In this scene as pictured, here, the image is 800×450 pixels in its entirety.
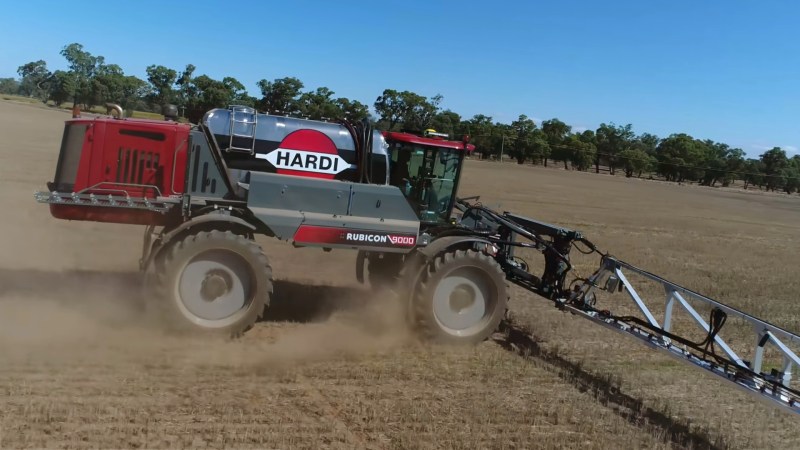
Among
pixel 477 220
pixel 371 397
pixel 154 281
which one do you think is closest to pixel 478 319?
pixel 477 220

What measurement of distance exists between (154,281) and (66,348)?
1.09 m

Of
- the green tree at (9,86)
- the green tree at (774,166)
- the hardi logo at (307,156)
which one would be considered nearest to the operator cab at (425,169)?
the hardi logo at (307,156)

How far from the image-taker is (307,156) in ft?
25.1

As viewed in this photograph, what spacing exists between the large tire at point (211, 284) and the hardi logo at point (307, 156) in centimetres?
113

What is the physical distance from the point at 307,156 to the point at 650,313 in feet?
16.3

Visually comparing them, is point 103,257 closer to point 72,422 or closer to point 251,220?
point 251,220

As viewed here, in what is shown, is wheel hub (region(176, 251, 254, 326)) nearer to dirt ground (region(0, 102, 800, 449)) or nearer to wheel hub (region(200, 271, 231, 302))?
wheel hub (region(200, 271, 231, 302))

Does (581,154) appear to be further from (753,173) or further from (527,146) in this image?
(753,173)

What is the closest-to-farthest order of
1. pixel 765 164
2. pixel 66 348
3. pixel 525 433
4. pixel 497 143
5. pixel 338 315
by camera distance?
1. pixel 525 433
2. pixel 66 348
3. pixel 338 315
4. pixel 497 143
5. pixel 765 164

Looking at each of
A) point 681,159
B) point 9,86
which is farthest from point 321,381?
point 9,86

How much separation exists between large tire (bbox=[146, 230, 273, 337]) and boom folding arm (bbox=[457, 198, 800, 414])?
3099mm

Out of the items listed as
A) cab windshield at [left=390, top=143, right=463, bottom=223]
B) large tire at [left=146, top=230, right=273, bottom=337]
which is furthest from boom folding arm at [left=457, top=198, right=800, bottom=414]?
large tire at [left=146, top=230, right=273, bottom=337]

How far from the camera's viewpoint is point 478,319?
8.01 m

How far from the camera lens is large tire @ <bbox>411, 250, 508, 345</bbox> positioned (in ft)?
25.4
